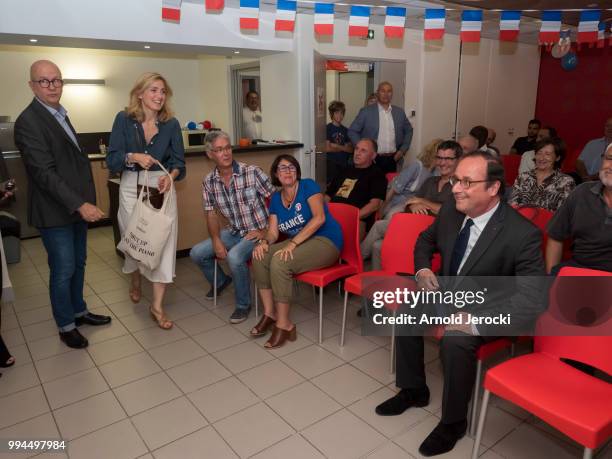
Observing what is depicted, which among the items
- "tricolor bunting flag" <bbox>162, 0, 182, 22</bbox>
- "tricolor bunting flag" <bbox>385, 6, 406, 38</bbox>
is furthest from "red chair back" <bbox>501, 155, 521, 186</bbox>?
"tricolor bunting flag" <bbox>162, 0, 182, 22</bbox>

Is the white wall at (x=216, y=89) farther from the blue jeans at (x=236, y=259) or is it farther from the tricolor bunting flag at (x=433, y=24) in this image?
the blue jeans at (x=236, y=259)

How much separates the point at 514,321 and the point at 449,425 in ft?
1.68

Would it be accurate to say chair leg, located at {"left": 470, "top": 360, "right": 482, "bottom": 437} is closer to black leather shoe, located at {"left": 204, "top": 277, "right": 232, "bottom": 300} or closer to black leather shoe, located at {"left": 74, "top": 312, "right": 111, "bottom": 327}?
black leather shoe, located at {"left": 204, "top": 277, "right": 232, "bottom": 300}

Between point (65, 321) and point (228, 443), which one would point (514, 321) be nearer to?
point (228, 443)

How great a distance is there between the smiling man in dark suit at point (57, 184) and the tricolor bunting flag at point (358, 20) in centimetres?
299

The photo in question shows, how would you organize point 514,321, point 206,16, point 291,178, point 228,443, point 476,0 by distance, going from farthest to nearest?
point 476,0 → point 206,16 → point 291,178 → point 228,443 → point 514,321

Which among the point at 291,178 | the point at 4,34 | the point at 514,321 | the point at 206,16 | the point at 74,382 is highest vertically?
the point at 206,16

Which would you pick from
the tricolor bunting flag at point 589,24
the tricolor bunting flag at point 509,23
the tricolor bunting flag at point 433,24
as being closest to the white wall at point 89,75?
the tricolor bunting flag at point 433,24

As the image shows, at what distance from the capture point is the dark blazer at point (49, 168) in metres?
2.46

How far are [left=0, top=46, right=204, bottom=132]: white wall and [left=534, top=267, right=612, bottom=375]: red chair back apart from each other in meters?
6.65

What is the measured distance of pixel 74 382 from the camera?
8.11ft

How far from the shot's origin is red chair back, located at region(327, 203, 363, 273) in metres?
2.88

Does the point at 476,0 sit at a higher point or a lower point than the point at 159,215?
higher

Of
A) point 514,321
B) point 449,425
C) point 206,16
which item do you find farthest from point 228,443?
point 206,16
